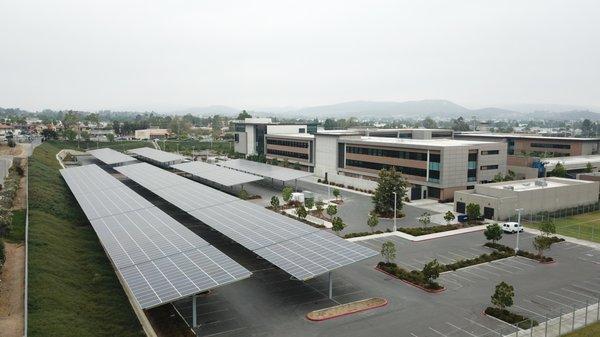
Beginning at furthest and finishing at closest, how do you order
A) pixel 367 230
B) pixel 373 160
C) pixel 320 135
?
pixel 320 135 < pixel 373 160 < pixel 367 230

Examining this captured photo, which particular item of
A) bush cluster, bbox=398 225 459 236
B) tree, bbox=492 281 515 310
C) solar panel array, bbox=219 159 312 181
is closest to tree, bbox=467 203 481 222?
bush cluster, bbox=398 225 459 236

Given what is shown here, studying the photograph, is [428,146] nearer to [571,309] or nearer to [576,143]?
[571,309]

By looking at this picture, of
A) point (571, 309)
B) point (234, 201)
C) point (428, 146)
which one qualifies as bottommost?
point (571, 309)

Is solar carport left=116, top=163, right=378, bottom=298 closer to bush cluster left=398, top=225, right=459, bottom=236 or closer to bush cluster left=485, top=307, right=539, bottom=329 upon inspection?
bush cluster left=485, top=307, right=539, bottom=329

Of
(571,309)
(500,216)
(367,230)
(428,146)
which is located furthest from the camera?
(428,146)

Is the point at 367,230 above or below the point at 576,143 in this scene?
below

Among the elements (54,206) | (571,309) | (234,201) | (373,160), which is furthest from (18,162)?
(571,309)

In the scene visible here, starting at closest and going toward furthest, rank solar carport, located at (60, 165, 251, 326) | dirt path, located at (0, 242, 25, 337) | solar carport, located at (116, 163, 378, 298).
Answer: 1. dirt path, located at (0, 242, 25, 337)
2. solar carport, located at (60, 165, 251, 326)
3. solar carport, located at (116, 163, 378, 298)

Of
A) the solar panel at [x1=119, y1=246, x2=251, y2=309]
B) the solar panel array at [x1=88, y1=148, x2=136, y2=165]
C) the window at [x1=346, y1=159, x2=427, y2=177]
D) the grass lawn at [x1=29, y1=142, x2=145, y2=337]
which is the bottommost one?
the grass lawn at [x1=29, y1=142, x2=145, y2=337]
